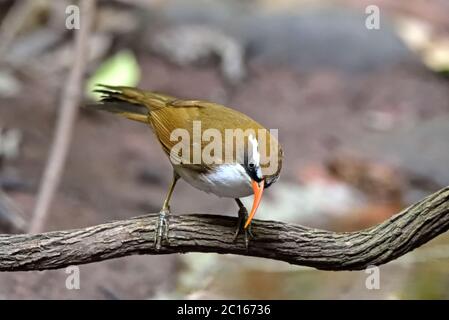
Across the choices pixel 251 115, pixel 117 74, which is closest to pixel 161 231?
pixel 117 74

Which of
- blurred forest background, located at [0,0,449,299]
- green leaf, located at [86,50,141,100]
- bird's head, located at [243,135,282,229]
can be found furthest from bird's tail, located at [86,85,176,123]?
green leaf, located at [86,50,141,100]

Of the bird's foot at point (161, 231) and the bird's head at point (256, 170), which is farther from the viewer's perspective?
the bird's foot at point (161, 231)

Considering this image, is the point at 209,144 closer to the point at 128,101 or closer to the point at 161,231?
the point at 161,231

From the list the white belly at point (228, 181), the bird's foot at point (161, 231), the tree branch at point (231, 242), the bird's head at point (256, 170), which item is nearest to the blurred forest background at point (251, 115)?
the tree branch at point (231, 242)

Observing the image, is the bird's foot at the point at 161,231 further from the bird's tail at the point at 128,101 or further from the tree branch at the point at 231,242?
the bird's tail at the point at 128,101
